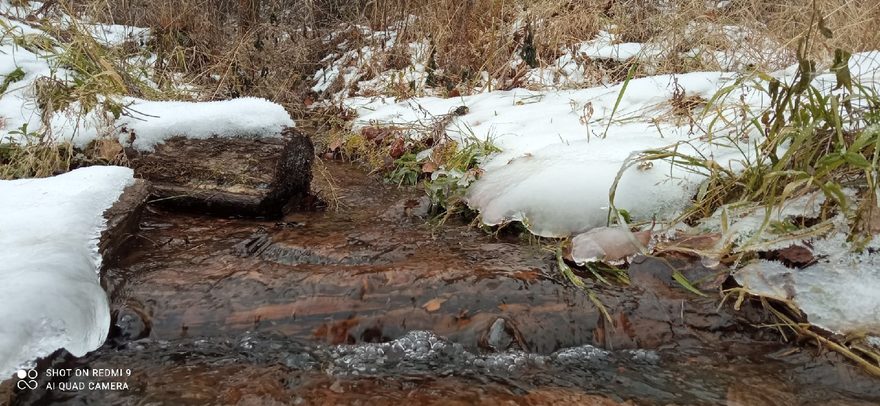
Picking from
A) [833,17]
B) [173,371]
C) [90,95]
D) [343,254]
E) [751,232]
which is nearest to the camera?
[173,371]

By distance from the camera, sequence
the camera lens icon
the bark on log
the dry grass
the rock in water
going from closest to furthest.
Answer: the camera lens icon, the bark on log, the rock in water, the dry grass

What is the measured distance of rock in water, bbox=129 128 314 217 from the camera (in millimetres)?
2379

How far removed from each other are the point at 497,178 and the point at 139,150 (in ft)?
5.39

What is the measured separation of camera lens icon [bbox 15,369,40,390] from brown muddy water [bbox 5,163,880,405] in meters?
0.02

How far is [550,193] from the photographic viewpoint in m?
2.04

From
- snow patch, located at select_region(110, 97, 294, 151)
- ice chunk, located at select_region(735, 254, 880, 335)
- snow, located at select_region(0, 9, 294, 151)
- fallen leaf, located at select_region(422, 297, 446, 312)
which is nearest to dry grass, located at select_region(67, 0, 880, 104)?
snow, located at select_region(0, 9, 294, 151)

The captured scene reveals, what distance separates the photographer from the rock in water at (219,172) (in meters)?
2.38

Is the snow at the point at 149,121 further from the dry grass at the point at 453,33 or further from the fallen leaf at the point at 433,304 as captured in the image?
the dry grass at the point at 453,33

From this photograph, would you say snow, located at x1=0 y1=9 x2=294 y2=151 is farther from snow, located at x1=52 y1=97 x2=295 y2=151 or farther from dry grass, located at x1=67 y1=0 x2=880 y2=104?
dry grass, located at x1=67 y1=0 x2=880 y2=104

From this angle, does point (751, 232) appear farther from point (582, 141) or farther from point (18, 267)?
point (18, 267)

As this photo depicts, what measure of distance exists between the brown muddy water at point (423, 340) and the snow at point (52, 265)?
2.3 inches

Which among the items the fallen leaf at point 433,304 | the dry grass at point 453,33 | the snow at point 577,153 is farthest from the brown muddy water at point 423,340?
the dry grass at point 453,33

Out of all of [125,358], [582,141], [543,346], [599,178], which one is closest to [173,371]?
[125,358]

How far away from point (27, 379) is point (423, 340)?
965 millimetres
